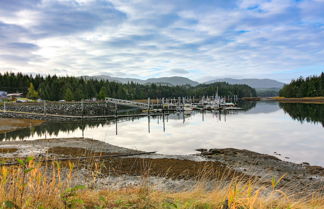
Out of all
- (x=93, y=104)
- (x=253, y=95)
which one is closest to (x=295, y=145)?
(x=93, y=104)

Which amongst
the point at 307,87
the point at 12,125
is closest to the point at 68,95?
the point at 12,125

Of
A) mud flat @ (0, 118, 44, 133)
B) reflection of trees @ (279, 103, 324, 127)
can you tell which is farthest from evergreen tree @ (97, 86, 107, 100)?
reflection of trees @ (279, 103, 324, 127)

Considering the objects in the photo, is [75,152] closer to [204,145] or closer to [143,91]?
[204,145]

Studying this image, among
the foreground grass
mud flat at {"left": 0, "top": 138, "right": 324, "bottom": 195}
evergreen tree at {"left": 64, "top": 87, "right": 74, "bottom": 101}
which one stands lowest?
mud flat at {"left": 0, "top": 138, "right": 324, "bottom": 195}

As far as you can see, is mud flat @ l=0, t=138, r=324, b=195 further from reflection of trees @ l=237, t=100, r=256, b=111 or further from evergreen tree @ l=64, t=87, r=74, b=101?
reflection of trees @ l=237, t=100, r=256, b=111

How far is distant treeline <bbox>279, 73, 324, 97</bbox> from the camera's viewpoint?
87062 millimetres

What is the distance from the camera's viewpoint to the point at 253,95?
178000 mm

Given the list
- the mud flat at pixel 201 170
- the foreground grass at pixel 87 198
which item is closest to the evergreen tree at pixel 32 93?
the mud flat at pixel 201 170

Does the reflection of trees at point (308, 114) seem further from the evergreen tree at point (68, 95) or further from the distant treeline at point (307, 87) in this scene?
the evergreen tree at point (68, 95)

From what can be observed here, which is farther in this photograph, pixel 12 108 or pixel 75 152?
pixel 12 108

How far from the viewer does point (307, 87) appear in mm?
92562

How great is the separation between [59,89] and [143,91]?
5145 cm

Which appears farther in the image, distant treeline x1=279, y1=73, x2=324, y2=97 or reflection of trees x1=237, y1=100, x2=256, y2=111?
distant treeline x1=279, y1=73, x2=324, y2=97

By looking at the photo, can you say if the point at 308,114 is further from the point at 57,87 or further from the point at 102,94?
the point at 57,87
